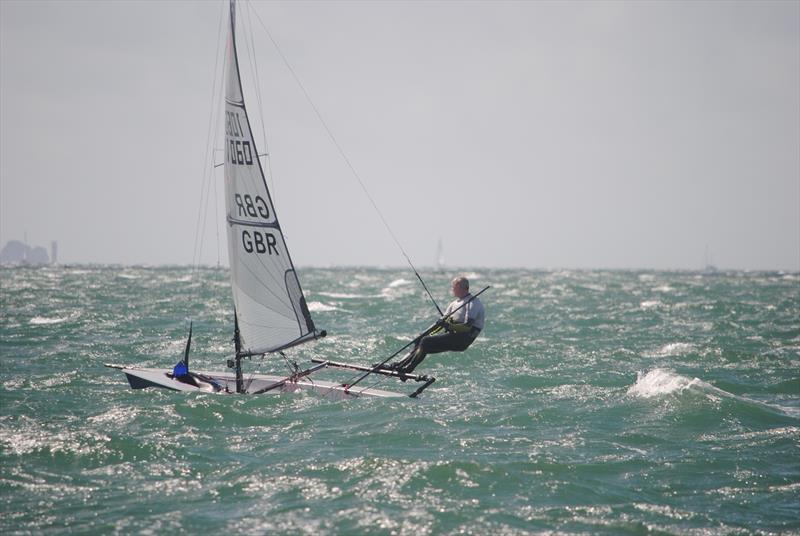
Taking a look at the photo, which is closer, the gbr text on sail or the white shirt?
the white shirt

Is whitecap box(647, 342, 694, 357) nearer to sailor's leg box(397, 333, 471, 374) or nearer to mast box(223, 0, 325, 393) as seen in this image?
sailor's leg box(397, 333, 471, 374)

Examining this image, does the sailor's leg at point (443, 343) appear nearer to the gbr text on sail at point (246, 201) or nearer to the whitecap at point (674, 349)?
the gbr text on sail at point (246, 201)

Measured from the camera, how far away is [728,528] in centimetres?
803

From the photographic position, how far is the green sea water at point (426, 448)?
8203 mm

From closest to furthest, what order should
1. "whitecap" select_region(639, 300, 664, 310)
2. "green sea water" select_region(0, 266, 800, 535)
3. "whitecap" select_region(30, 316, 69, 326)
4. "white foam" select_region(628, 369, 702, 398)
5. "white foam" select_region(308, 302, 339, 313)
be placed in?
"green sea water" select_region(0, 266, 800, 535) < "white foam" select_region(628, 369, 702, 398) < "whitecap" select_region(30, 316, 69, 326) < "white foam" select_region(308, 302, 339, 313) < "whitecap" select_region(639, 300, 664, 310)

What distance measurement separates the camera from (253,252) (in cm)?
1386

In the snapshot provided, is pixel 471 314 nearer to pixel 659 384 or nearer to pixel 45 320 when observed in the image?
pixel 659 384

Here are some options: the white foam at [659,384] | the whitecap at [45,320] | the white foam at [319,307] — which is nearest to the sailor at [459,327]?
the white foam at [659,384]

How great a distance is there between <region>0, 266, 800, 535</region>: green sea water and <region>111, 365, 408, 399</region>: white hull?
305 millimetres

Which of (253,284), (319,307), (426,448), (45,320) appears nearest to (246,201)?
(253,284)

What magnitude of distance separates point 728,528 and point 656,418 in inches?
201

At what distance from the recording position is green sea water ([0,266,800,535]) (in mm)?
8203

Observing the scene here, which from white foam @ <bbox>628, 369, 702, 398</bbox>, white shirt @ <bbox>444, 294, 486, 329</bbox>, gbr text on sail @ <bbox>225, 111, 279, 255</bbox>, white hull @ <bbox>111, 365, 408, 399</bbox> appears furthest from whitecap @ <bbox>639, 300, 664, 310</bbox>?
gbr text on sail @ <bbox>225, 111, 279, 255</bbox>

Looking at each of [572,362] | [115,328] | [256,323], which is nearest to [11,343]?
[115,328]
